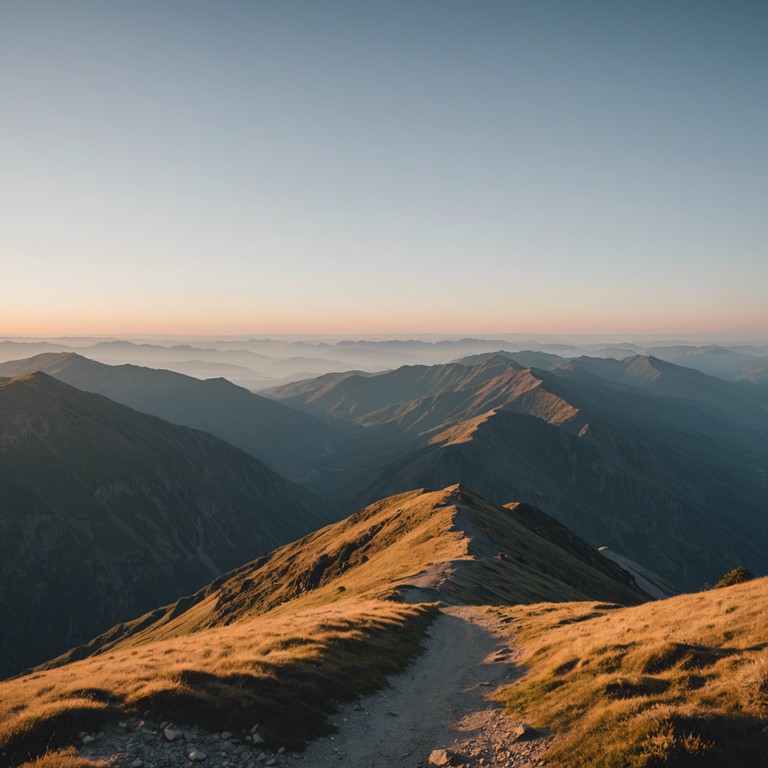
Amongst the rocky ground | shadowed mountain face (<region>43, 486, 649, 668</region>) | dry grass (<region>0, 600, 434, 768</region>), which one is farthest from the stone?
shadowed mountain face (<region>43, 486, 649, 668</region>)

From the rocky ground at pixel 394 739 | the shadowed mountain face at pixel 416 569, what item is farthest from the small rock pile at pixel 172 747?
the shadowed mountain face at pixel 416 569

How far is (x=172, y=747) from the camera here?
51.8ft

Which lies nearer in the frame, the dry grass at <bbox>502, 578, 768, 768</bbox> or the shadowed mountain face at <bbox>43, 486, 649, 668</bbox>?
the dry grass at <bbox>502, 578, 768, 768</bbox>

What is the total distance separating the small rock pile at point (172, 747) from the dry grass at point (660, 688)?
32.0 ft

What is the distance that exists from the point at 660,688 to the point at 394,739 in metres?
10.2

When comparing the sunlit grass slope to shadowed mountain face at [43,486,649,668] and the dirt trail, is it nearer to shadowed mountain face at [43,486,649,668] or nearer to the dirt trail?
shadowed mountain face at [43,486,649,668]

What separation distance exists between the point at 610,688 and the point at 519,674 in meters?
9.64

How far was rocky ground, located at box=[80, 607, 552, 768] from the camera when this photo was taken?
15.4 meters

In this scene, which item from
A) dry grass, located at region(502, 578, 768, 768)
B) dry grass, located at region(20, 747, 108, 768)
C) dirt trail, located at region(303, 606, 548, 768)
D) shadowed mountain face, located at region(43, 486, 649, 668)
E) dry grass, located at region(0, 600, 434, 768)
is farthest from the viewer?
shadowed mountain face, located at region(43, 486, 649, 668)

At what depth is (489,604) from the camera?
49500 mm

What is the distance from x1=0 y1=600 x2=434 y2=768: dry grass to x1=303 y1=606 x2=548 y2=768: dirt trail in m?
1.07

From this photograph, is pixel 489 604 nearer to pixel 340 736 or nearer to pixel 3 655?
pixel 340 736

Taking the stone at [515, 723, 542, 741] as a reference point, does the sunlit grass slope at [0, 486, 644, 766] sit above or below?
below

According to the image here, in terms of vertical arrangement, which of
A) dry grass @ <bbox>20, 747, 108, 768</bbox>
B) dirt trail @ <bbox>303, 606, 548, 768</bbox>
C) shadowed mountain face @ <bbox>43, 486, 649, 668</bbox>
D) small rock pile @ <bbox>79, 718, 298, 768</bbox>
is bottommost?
shadowed mountain face @ <bbox>43, 486, 649, 668</bbox>
